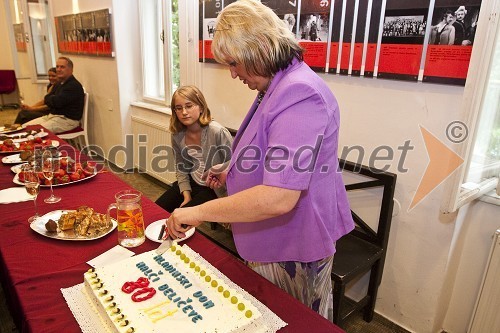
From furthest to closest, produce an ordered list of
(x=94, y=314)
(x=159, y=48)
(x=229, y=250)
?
(x=159, y=48), (x=229, y=250), (x=94, y=314)

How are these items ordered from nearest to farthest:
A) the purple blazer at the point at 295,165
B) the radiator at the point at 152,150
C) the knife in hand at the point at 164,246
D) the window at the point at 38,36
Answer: the purple blazer at the point at 295,165 < the knife in hand at the point at 164,246 < the radiator at the point at 152,150 < the window at the point at 38,36

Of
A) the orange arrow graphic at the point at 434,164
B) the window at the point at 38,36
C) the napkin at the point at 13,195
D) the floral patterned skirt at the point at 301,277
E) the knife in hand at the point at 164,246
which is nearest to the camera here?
the knife in hand at the point at 164,246

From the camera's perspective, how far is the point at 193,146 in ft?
7.80

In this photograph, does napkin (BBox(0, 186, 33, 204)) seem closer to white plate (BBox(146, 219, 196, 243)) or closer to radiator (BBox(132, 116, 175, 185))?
white plate (BBox(146, 219, 196, 243))

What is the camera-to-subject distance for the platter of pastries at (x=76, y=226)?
1.28 metres

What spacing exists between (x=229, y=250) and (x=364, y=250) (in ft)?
3.17

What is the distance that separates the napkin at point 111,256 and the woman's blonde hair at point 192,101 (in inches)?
47.3

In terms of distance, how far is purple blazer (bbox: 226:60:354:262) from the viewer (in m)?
0.92

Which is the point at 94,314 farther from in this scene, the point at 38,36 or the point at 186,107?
the point at 38,36

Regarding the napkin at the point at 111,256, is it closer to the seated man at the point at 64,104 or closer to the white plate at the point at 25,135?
the white plate at the point at 25,135

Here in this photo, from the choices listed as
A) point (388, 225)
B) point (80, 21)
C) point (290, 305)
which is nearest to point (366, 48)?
point (388, 225)

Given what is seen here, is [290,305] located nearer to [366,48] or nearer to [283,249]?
[283,249]

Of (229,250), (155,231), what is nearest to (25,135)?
(229,250)

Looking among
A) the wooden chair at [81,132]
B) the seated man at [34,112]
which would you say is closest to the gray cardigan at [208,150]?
the wooden chair at [81,132]
